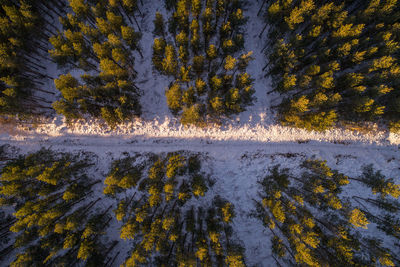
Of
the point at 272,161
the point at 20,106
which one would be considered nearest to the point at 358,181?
the point at 272,161

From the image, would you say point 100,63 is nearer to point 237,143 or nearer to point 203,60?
point 203,60

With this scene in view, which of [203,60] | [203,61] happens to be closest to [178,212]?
[203,60]

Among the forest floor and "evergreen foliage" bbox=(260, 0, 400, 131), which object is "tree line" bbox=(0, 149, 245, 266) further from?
"evergreen foliage" bbox=(260, 0, 400, 131)

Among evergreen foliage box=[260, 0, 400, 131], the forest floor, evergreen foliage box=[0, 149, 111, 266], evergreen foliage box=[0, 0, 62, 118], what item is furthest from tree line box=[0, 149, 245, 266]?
evergreen foliage box=[260, 0, 400, 131]

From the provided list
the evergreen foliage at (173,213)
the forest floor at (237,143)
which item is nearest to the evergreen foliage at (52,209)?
the forest floor at (237,143)

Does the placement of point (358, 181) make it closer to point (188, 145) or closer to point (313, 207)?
point (313, 207)
